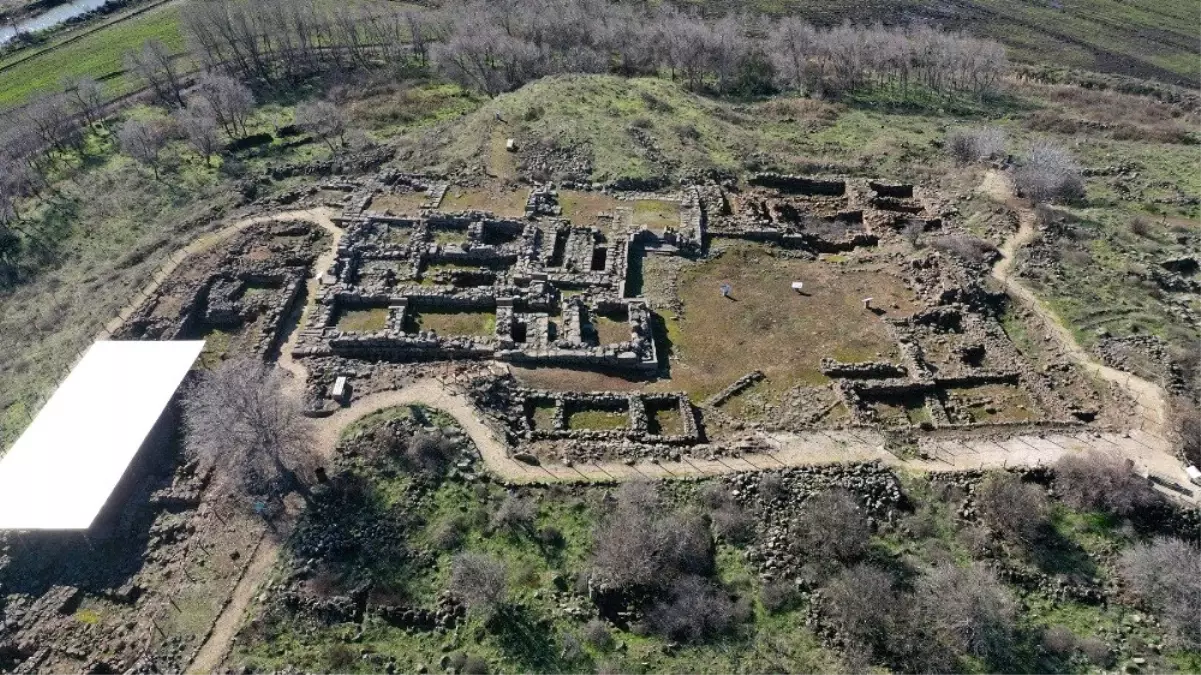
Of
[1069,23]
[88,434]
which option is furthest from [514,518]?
[1069,23]

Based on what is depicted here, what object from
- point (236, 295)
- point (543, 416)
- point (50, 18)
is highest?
point (50, 18)

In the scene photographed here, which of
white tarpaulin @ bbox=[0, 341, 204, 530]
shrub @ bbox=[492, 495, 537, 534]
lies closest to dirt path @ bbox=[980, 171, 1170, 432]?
shrub @ bbox=[492, 495, 537, 534]

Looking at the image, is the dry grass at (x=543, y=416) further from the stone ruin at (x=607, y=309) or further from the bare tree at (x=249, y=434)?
the bare tree at (x=249, y=434)

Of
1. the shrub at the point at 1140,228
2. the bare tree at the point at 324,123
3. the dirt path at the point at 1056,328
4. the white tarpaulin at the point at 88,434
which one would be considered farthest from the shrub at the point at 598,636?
the bare tree at the point at 324,123

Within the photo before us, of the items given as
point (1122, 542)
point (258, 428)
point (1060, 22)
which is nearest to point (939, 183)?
point (1122, 542)

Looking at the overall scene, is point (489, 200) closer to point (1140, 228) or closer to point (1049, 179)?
point (1049, 179)

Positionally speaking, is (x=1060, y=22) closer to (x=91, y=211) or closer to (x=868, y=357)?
(x=868, y=357)
